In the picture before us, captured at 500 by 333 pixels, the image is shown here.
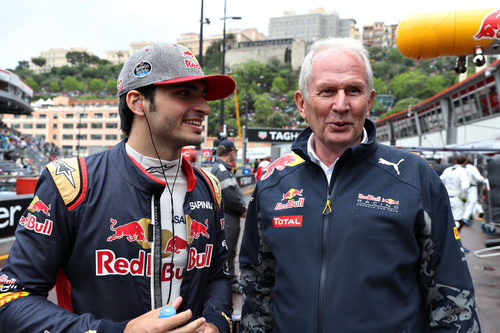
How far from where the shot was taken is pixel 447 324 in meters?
1.59

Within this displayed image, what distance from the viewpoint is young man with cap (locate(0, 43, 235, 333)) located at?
150 centimetres

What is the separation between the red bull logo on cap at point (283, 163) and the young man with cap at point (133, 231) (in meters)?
0.35

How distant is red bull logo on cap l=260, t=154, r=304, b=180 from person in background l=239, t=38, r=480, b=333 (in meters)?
0.05

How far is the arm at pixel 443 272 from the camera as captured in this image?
160 cm

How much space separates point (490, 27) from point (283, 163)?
3.40 m

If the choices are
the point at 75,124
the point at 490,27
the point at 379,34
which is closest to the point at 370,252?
the point at 490,27

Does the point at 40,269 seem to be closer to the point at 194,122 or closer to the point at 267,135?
the point at 194,122

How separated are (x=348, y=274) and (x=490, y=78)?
28.6m

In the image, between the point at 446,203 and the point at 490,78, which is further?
the point at 490,78

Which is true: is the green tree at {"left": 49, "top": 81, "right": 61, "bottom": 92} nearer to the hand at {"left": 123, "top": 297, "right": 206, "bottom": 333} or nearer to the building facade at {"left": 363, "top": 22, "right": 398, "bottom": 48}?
the building facade at {"left": 363, "top": 22, "right": 398, "bottom": 48}

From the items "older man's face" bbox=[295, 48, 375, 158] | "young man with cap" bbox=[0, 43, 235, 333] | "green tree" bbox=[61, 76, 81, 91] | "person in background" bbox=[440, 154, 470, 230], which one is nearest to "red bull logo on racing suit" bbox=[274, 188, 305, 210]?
"older man's face" bbox=[295, 48, 375, 158]

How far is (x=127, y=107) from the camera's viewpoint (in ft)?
6.24

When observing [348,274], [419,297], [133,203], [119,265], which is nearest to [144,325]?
[119,265]

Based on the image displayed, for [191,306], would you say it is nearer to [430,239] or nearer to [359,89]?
[430,239]
